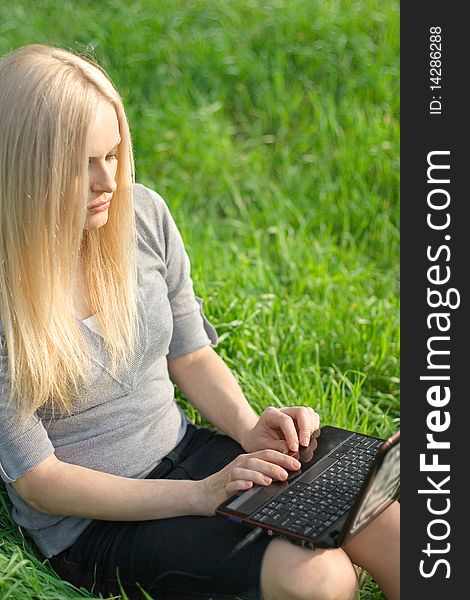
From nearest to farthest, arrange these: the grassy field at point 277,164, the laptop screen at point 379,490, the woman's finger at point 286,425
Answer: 1. the laptop screen at point 379,490
2. the woman's finger at point 286,425
3. the grassy field at point 277,164

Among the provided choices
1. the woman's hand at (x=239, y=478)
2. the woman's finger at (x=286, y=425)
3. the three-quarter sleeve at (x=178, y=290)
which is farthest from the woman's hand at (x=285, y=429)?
the three-quarter sleeve at (x=178, y=290)

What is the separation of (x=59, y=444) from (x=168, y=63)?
3.22 metres

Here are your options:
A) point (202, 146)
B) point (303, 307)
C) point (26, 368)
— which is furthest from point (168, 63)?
point (26, 368)

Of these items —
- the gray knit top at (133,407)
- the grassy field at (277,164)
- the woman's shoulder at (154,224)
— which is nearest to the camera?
the gray knit top at (133,407)

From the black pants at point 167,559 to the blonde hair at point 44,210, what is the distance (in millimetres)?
324

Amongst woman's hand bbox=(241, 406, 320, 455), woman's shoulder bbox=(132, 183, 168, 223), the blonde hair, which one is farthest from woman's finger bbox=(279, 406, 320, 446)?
woman's shoulder bbox=(132, 183, 168, 223)

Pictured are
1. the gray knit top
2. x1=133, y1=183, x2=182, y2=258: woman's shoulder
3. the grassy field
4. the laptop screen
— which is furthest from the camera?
the grassy field

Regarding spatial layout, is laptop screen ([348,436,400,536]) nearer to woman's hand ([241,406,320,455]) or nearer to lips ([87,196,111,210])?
woman's hand ([241,406,320,455])

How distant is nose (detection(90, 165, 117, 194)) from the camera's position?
2281 millimetres

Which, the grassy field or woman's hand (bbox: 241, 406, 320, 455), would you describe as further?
the grassy field

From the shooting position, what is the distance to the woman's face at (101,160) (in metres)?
2.25

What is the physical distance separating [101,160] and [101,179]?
→ 0.13 ft

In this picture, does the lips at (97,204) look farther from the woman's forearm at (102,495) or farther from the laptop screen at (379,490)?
the laptop screen at (379,490)

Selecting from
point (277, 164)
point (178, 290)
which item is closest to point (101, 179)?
point (178, 290)
